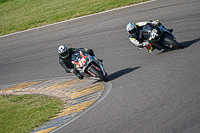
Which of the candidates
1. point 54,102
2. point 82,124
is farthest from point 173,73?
point 54,102

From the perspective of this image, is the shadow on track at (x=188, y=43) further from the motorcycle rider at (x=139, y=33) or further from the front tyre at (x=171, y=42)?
the motorcycle rider at (x=139, y=33)

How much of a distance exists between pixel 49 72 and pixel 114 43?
318cm

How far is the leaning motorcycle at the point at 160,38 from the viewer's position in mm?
10602

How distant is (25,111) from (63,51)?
89.7 inches

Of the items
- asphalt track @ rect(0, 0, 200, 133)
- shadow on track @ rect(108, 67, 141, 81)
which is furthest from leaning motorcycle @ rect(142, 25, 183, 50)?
shadow on track @ rect(108, 67, 141, 81)

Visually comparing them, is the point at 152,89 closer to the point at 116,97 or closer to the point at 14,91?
the point at 116,97

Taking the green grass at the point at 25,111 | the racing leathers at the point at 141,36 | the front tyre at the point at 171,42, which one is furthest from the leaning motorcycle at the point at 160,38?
the green grass at the point at 25,111

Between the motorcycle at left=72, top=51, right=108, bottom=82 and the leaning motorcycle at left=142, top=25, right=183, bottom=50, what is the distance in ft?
6.84

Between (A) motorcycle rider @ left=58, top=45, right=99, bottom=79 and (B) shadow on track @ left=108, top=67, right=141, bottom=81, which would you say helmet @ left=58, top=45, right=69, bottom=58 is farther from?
(B) shadow on track @ left=108, top=67, right=141, bottom=81

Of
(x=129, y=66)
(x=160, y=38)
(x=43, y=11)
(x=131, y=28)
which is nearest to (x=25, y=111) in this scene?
(x=129, y=66)

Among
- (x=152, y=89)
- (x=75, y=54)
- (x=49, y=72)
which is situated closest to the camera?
(x=152, y=89)

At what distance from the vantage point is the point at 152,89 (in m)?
8.27

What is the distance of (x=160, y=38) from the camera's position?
10.8m

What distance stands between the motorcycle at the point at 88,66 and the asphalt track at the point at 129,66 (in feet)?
1.69
